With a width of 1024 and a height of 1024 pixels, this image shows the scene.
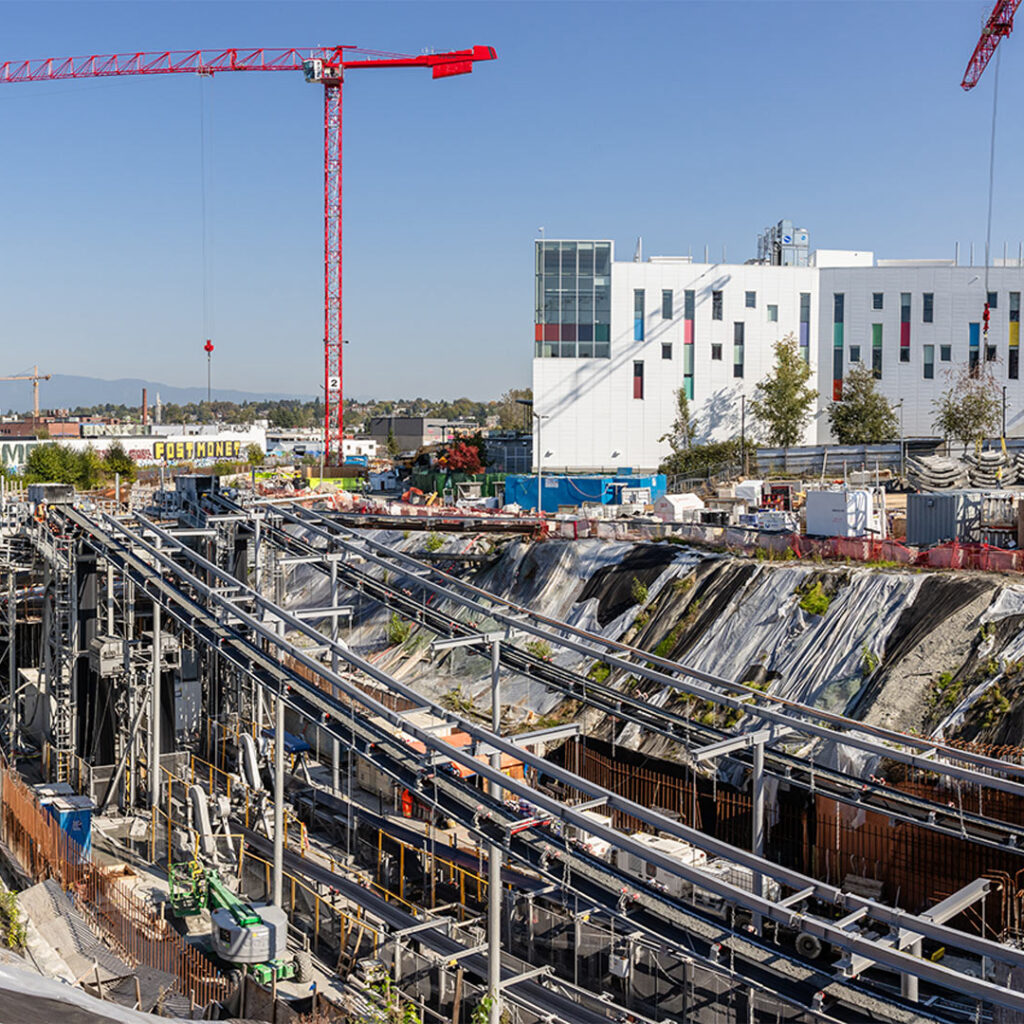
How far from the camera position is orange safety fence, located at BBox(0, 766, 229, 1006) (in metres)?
18.2

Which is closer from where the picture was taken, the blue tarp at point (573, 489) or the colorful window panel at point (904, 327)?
the blue tarp at point (573, 489)

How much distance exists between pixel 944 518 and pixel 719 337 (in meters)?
38.9

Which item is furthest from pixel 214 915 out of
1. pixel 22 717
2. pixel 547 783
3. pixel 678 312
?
pixel 678 312

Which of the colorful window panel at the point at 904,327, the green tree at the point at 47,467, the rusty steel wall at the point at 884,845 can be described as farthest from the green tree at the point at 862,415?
the green tree at the point at 47,467

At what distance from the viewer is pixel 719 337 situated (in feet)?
239

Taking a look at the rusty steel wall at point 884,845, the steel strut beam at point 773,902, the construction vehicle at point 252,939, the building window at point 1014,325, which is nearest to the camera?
the steel strut beam at point 773,902

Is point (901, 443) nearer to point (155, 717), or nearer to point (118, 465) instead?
point (155, 717)

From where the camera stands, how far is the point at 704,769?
27.0 metres

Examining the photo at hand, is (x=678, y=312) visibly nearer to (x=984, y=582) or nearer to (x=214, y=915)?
(x=984, y=582)

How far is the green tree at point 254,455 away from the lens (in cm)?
11371

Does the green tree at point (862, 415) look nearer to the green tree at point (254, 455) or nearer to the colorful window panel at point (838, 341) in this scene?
the colorful window panel at point (838, 341)

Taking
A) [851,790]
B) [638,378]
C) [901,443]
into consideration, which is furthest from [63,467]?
[851,790]

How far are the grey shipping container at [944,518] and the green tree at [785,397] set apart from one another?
34114 mm

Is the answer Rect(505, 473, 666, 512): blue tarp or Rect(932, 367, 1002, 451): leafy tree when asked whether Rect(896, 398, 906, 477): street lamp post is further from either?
Rect(505, 473, 666, 512): blue tarp
